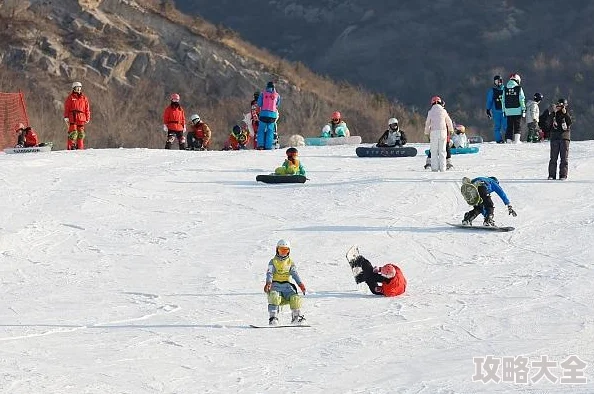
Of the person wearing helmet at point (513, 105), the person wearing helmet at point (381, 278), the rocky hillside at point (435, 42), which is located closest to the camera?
the person wearing helmet at point (381, 278)

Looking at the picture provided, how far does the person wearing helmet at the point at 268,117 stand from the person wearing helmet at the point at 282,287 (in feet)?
49.4

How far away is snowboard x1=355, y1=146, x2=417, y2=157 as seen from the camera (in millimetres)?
25094

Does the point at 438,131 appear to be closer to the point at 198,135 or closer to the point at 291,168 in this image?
the point at 291,168

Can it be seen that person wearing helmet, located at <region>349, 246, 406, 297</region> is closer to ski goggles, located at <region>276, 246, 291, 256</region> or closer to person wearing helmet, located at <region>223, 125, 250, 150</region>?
ski goggles, located at <region>276, 246, 291, 256</region>

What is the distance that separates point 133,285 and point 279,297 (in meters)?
2.67

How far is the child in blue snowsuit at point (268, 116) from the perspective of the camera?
87.4ft

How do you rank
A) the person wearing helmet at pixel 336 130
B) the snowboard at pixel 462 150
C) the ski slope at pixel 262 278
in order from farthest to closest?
the person wearing helmet at pixel 336 130 → the snowboard at pixel 462 150 → the ski slope at pixel 262 278

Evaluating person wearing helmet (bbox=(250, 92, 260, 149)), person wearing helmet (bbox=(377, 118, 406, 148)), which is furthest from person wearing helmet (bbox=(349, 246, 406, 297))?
person wearing helmet (bbox=(250, 92, 260, 149))

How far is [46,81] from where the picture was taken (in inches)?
1801

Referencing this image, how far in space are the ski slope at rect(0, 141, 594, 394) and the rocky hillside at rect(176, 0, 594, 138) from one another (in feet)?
147

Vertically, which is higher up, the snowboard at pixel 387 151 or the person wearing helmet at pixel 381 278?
the snowboard at pixel 387 151
